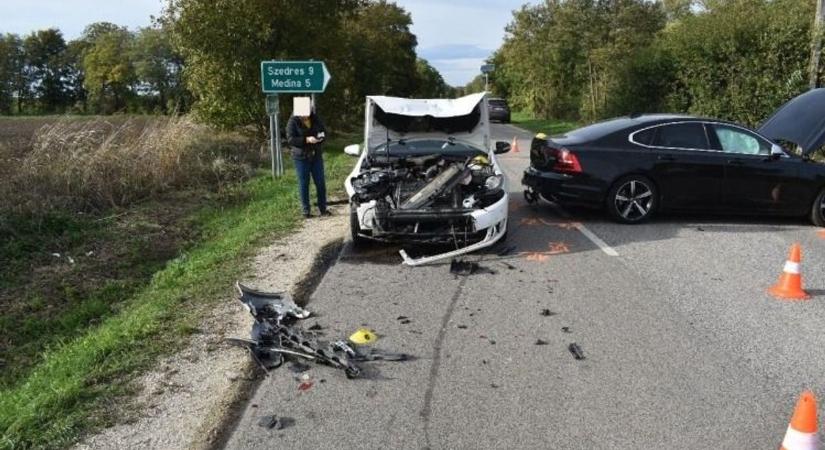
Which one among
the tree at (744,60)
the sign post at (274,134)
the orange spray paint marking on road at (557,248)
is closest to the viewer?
the orange spray paint marking on road at (557,248)

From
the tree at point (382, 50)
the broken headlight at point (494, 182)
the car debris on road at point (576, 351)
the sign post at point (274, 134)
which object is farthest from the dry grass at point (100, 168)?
the tree at point (382, 50)

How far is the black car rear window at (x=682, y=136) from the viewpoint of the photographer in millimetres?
9078

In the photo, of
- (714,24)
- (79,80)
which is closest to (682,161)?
(714,24)

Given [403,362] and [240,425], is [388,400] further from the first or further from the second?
[240,425]

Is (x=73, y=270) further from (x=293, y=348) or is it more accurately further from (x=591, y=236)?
(x=591, y=236)

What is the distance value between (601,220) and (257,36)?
1400 centimetres

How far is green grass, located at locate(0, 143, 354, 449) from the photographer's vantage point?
3803 mm

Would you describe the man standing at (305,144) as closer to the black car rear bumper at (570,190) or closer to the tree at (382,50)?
the black car rear bumper at (570,190)

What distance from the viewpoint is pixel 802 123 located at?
947 centimetres

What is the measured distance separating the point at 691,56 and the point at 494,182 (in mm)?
14092

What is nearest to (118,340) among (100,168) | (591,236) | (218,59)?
(591,236)

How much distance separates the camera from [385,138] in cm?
938

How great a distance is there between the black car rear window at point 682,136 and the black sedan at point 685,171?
13 mm

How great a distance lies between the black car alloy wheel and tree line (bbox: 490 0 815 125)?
10127 millimetres
